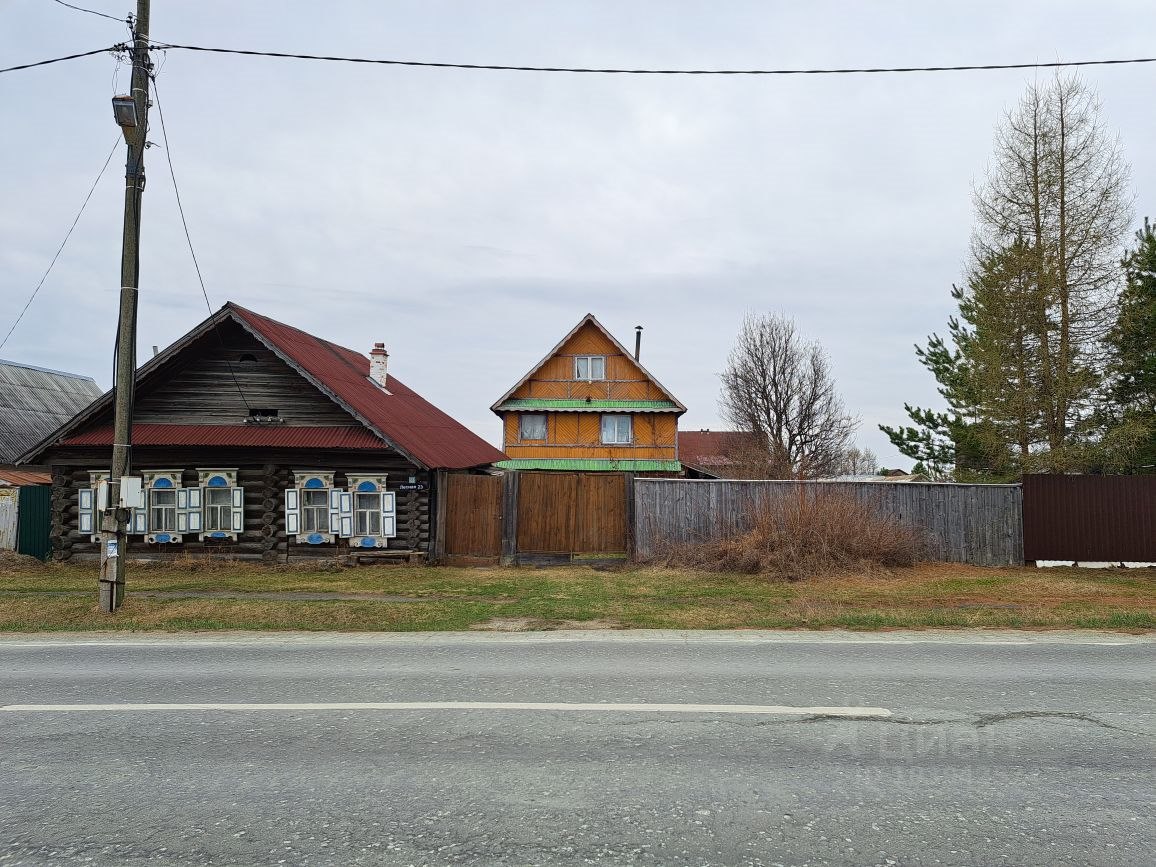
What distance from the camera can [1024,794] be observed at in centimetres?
465

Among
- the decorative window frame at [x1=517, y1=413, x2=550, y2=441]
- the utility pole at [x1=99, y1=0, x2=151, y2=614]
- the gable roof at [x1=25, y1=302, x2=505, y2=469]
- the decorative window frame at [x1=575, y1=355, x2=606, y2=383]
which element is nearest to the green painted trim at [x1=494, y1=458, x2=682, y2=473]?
the decorative window frame at [x1=517, y1=413, x2=550, y2=441]

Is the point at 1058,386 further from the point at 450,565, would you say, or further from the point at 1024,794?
the point at 1024,794

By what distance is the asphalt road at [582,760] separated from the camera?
409 centimetres

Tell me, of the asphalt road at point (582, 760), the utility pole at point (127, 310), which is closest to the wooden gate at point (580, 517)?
the utility pole at point (127, 310)

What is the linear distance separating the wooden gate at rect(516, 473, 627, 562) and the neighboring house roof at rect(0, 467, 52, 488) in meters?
22.0

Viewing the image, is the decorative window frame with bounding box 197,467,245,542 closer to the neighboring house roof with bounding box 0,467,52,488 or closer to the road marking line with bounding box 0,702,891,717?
the road marking line with bounding box 0,702,891,717

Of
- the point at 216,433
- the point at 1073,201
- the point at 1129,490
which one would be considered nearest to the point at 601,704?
the point at 216,433

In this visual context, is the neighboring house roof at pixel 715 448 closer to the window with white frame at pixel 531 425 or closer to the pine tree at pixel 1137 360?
the window with white frame at pixel 531 425

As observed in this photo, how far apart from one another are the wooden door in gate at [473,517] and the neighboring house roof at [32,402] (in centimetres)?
2249

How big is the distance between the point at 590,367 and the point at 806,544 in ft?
78.4

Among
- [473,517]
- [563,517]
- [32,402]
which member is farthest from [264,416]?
[32,402]

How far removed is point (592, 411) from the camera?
130ft

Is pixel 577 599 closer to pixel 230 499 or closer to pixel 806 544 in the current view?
pixel 806 544

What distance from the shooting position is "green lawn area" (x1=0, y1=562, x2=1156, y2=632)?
11008mm
